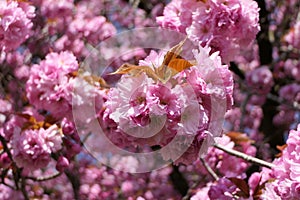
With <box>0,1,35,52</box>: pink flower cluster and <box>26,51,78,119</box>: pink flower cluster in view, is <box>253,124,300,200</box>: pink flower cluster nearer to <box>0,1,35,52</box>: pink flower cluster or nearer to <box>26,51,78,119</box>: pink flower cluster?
<box>26,51,78,119</box>: pink flower cluster

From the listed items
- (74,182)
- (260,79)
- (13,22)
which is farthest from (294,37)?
(13,22)

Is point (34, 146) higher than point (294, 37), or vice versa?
point (34, 146)

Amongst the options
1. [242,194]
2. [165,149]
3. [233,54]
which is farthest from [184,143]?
[233,54]

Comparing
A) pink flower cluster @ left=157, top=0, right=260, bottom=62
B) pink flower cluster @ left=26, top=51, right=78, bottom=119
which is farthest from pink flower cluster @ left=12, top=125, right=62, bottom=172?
pink flower cluster @ left=157, top=0, right=260, bottom=62

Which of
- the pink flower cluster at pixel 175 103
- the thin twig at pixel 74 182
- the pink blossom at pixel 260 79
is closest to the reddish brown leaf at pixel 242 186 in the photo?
the pink flower cluster at pixel 175 103

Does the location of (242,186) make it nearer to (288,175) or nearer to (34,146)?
(288,175)
